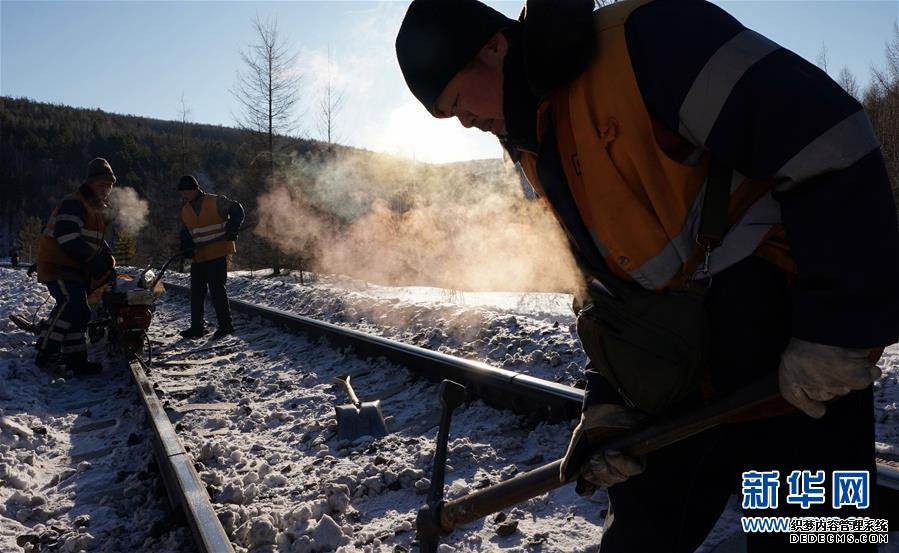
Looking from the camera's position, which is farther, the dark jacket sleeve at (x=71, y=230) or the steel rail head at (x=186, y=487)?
the dark jacket sleeve at (x=71, y=230)

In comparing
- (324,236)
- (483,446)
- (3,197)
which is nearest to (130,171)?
(3,197)

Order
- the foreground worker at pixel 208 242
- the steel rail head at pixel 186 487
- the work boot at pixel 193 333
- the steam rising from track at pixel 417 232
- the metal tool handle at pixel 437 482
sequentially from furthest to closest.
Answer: the steam rising from track at pixel 417 232 < the work boot at pixel 193 333 < the foreground worker at pixel 208 242 < the steel rail head at pixel 186 487 < the metal tool handle at pixel 437 482

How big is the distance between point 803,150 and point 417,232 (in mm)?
12954

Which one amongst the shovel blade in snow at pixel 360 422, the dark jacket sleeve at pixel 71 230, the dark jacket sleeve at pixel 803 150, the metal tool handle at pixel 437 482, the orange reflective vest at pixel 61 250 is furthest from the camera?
the orange reflective vest at pixel 61 250

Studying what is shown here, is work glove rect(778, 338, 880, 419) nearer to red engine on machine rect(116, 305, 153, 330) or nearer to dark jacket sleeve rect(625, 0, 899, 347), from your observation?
dark jacket sleeve rect(625, 0, 899, 347)

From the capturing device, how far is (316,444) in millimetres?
3992

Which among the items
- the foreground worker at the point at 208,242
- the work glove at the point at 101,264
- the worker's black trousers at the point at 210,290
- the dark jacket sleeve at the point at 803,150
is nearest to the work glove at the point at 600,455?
the dark jacket sleeve at the point at 803,150

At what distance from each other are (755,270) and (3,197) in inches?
4088

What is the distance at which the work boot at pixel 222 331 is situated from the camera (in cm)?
837

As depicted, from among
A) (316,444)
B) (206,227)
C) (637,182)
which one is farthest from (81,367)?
(637,182)

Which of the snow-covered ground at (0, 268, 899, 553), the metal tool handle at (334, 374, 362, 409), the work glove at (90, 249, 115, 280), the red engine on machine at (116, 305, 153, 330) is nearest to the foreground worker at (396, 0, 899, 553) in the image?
the snow-covered ground at (0, 268, 899, 553)

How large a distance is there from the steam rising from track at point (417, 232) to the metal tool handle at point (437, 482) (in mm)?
4885

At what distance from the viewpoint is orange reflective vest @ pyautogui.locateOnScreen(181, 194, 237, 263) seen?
8.36 meters

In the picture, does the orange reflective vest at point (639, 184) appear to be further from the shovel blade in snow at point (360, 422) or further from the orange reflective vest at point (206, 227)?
the orange reflective vest at point (206, 227)
